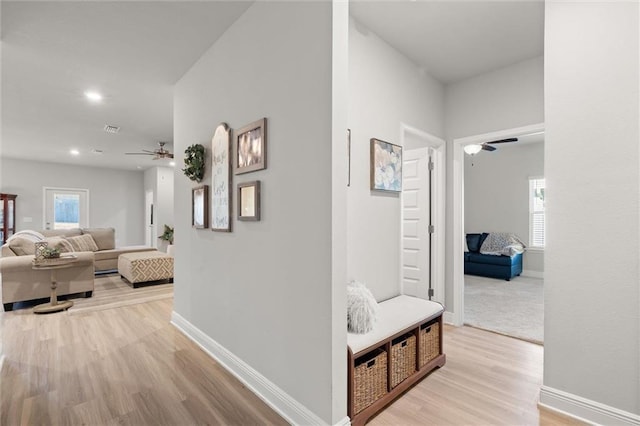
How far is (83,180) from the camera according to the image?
28.7 feet

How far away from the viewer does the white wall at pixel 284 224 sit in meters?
1.63

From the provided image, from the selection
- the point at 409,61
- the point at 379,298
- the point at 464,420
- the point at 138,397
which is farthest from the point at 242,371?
the point at 409,61

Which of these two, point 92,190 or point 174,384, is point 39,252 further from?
point 92,190

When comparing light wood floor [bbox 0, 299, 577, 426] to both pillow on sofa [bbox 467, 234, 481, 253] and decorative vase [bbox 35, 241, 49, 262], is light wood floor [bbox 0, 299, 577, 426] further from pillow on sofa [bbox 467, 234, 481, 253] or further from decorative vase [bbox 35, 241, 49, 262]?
pillow on sofa [bbox 467, 234, 481, 253]

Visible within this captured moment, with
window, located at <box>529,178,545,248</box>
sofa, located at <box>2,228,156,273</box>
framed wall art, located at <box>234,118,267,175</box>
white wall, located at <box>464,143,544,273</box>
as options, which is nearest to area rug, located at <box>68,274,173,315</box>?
sofa, located at <box>2,228,156,273</box>

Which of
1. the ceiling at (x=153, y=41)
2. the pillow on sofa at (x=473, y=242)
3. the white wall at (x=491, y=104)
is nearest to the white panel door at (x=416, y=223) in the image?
the white wall at (x=491, y=104)

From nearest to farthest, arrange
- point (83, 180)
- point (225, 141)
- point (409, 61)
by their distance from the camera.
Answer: point (225, 141)
point (409, 61)
point (83, 180)

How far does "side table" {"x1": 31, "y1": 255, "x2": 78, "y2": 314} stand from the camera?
12.8ft

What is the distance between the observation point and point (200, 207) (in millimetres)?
2844

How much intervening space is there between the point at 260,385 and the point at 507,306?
3746 millimetres

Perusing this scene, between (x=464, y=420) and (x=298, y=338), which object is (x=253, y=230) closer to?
(x=298, y=338)

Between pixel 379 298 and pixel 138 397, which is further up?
pixel 379 298

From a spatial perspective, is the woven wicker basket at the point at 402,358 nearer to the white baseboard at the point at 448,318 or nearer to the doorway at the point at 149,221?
the white baseboard at the point at 448,318

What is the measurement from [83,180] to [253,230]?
9.23m
